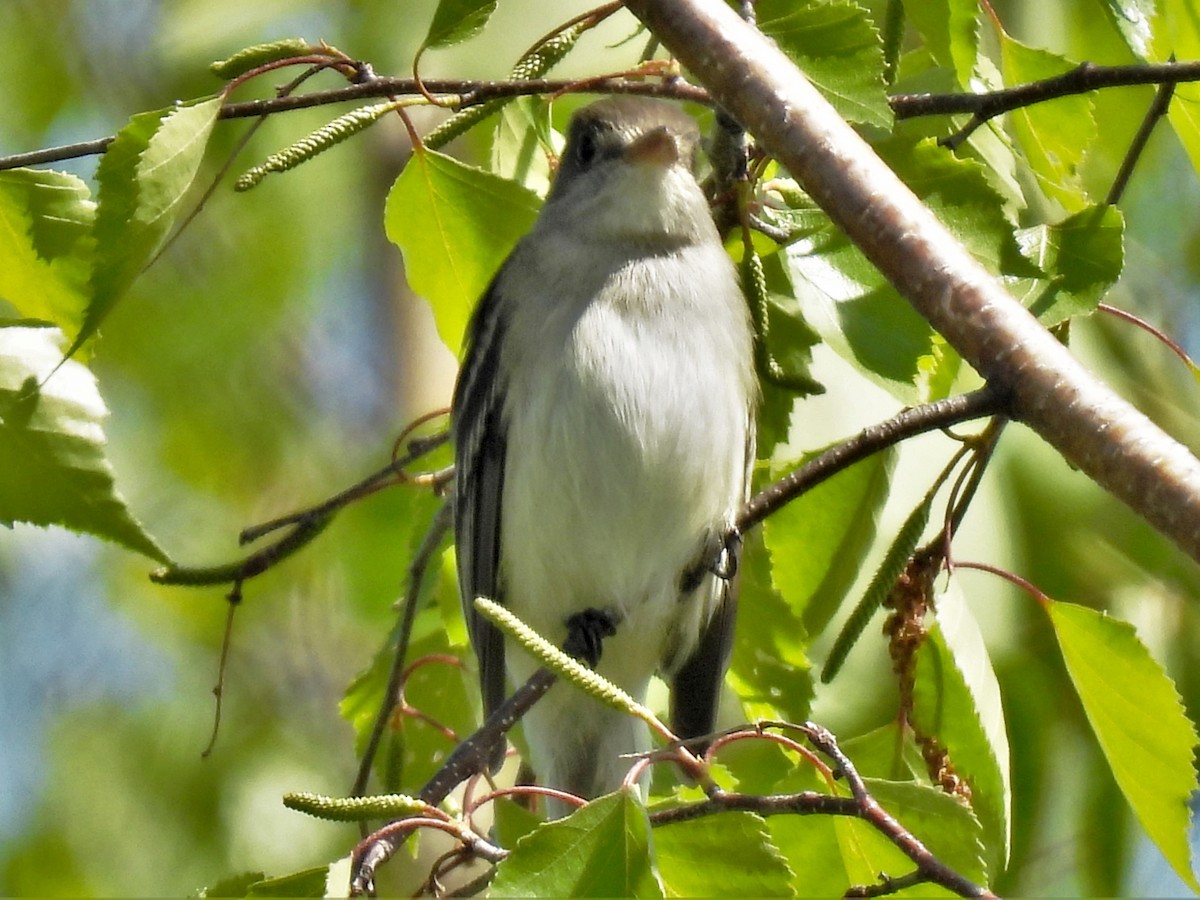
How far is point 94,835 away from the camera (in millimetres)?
5402

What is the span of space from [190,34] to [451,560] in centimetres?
201

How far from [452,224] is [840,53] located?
28.0 inches

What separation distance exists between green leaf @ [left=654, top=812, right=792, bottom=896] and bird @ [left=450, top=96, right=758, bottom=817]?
3.25 feet

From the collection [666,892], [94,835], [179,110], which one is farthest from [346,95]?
[94,835]

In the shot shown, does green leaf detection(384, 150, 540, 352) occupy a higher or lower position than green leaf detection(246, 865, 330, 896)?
higher

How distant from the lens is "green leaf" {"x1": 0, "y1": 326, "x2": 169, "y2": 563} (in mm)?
1873

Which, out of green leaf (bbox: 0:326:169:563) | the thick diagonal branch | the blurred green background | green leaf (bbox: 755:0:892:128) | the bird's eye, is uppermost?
green leaf (bbox: 755:0:892:128)

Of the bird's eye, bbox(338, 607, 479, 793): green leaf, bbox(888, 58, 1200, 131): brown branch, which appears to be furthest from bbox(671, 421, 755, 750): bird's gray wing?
bbox(888, 58, 1200, 131): brown branch

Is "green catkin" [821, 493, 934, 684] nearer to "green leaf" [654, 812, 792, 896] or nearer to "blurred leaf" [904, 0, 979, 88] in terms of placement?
"green leaf" [654, 812, 792, 896]

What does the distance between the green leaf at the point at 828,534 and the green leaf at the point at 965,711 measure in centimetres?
19

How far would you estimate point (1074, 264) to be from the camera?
6.48 feet

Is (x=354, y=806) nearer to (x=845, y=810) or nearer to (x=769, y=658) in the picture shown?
(x=845, y=810)

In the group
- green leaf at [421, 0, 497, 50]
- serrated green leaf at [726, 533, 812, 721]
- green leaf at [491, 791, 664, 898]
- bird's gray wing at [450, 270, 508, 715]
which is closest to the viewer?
green leaf at [491, 791, 664, 898]

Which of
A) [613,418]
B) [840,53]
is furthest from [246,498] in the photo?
[840,53]
